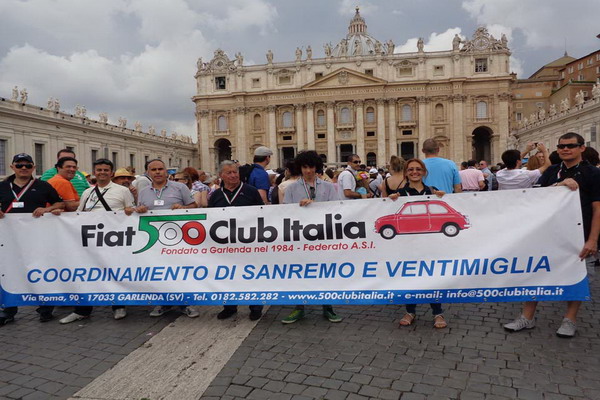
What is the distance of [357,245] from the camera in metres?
4.71

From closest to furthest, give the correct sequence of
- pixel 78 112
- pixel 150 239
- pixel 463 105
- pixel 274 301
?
1. pixel 274 301
2. pixel 150 239
3. pixel 78 112
4. pixel 463 105

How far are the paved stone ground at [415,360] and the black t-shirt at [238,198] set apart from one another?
151 cm

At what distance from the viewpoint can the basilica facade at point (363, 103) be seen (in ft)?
194

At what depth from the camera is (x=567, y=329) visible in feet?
13.9

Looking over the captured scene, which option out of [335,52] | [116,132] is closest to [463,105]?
[335,52]

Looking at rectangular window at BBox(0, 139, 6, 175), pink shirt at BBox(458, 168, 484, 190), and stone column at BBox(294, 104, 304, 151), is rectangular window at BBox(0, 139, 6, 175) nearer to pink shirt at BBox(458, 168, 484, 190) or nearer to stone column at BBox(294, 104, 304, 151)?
stone column at BBox(294, 104, 304, 151)

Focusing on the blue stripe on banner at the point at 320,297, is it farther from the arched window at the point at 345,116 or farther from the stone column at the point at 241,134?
the stone column at the point at 241,134

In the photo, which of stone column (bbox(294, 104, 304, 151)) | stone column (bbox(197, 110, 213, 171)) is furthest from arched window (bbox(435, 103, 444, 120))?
stone column (bbox(197, 110, 213, 171))

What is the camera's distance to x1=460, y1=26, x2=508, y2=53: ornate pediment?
59.3 m

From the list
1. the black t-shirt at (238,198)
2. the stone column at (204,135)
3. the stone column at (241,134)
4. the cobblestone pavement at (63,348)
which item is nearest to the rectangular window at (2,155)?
the stone column at (204,135)

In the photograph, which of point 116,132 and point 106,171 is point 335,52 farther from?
point 106,171

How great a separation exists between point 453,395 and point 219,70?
6704cm

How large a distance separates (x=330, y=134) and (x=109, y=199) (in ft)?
189

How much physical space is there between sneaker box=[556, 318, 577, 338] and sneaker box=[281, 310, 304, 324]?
9.16ft
